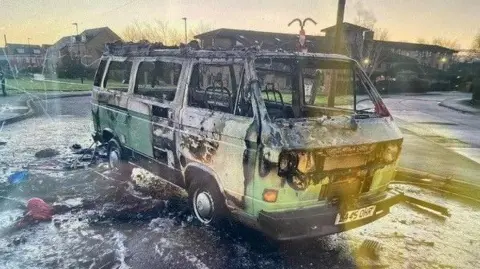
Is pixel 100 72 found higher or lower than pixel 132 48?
lower

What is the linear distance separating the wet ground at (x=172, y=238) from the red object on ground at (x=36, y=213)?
5.0 inches

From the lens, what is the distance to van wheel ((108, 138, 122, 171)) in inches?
229

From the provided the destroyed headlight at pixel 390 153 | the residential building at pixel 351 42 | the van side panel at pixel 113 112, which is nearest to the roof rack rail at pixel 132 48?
the van side panel at pixel 113 112

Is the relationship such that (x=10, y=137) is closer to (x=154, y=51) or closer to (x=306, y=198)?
(x=154, y=51)

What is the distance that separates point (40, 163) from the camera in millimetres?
6836

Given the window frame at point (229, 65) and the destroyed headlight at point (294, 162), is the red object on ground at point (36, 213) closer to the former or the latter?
the window frame at point (229, 65)

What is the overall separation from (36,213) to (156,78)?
255 cm

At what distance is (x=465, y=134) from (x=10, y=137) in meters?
14.4

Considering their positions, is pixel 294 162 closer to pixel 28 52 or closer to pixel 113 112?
pixel 113 112

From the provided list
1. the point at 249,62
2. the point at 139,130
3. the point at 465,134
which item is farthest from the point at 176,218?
the point at 465,134

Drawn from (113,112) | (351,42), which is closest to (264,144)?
(113,112)

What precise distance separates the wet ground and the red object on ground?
0.13 m

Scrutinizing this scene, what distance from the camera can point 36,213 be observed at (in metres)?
4.45

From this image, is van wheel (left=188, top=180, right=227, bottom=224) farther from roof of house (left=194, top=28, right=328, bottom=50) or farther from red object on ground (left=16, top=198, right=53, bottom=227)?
roof of house (left=194, top=28, right=328, bottom=50)
